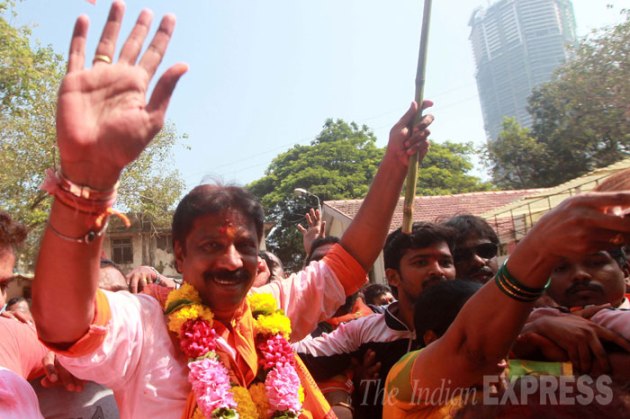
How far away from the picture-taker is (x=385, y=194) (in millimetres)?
2426

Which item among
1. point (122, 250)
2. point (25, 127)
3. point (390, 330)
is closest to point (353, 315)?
point (390, 330)

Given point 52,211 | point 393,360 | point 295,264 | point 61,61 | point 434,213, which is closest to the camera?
point 52,211

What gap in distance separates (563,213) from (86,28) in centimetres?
133

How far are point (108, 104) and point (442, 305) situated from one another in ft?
4.28

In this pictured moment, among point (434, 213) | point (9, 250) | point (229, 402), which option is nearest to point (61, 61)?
point (434, 213)

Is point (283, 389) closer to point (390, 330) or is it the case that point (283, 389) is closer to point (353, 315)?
point (390, 330)

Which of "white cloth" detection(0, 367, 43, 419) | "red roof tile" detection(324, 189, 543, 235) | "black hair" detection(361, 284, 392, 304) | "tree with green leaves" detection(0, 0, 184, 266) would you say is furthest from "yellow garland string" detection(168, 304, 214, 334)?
"red roof tile" detection(324, 189, 543, 235)

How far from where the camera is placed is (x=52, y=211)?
137 centimetres

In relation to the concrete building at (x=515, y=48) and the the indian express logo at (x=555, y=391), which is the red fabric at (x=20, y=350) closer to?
the the indian express logo at (x=555, y=391)

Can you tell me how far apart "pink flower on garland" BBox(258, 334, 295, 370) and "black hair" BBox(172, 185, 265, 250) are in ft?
1.44

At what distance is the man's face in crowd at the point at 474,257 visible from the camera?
10.7ft

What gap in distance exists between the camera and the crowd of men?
129cm

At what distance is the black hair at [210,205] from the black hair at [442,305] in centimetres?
75

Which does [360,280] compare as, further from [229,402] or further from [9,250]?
[9,250]
